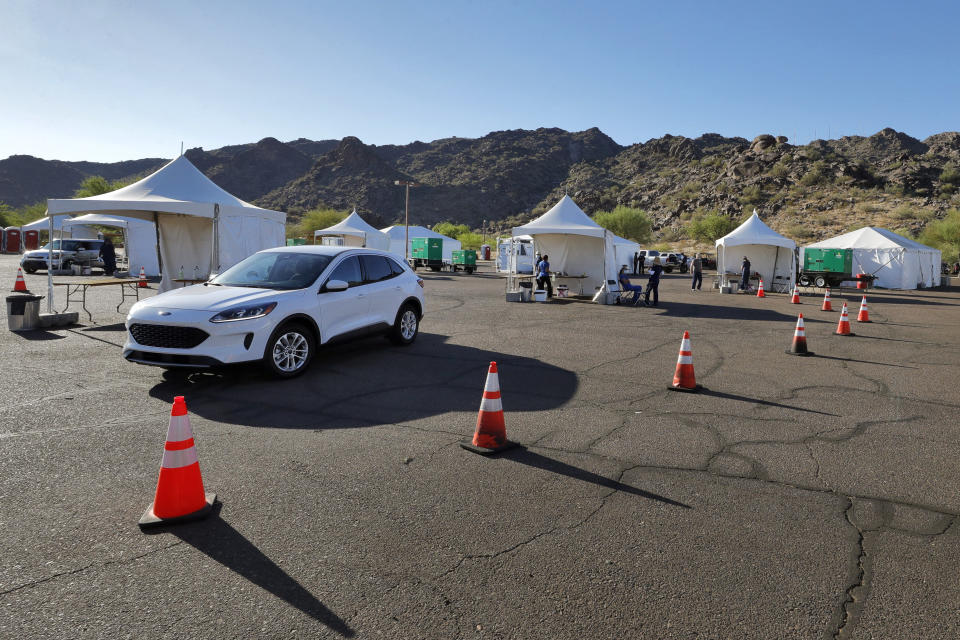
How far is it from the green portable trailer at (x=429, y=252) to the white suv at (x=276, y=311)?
32790mm

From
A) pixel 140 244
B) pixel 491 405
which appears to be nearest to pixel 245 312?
pixel 491 405

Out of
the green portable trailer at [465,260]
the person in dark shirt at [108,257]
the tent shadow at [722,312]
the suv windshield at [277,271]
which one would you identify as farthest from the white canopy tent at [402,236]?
the suv windshield at [277,271]

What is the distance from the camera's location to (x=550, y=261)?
22.7m

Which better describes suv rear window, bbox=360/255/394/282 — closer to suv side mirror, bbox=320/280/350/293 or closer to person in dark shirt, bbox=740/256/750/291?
suv side mirror, bbox=320/280/350/293

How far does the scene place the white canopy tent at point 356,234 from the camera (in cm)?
3816

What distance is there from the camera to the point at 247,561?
319cm

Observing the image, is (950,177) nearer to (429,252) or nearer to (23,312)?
(429,252)

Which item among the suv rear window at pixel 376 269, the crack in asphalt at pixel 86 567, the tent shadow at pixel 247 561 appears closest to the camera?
the tent shadow at pixel 247 561

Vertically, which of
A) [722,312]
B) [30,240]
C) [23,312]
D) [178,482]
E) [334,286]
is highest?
[30,240]

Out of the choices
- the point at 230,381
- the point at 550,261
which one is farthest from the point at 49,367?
the point at 550,261

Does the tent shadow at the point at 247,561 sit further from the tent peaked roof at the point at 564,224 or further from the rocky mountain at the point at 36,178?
the rocky mountain at the point at 36,178

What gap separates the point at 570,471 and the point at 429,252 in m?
38.7

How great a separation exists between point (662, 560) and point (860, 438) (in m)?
3.41

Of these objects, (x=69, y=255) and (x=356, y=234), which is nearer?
(x=69, y=255)
